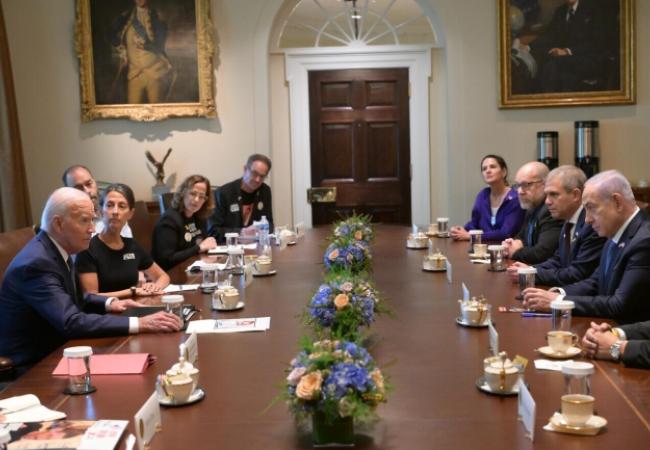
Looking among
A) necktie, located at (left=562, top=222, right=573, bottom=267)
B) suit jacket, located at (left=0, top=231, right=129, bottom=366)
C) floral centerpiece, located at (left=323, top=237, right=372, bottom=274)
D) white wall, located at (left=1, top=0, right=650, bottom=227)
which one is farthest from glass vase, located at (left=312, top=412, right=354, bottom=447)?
white wall, located at (left=1, top=0, right=650, bottom=227)

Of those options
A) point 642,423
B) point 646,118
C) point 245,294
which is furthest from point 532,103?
point 642,423

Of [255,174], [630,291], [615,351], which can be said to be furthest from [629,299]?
[255,174]

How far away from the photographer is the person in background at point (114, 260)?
401cm

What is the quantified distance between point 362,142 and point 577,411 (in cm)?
666

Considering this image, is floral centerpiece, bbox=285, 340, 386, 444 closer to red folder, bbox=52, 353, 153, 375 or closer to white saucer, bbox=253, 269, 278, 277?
red folder, bbox=52, 353, 153, 375

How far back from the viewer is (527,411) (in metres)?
1.93

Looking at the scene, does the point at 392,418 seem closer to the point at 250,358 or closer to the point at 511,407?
the point at 511,407

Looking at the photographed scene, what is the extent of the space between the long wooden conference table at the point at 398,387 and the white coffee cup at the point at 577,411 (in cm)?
5

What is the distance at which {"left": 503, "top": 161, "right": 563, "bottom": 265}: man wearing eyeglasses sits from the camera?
16.1ft

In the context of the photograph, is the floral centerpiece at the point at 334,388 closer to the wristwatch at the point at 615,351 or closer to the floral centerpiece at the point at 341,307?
the floral centerpiece at the point at 341,307

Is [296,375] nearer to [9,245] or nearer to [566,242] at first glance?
[9,245]

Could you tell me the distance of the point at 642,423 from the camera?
198cm

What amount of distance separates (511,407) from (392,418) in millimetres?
300

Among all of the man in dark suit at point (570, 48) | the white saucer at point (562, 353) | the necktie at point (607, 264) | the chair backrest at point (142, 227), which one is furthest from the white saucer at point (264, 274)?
the man in dark suit at point (570, 48)
